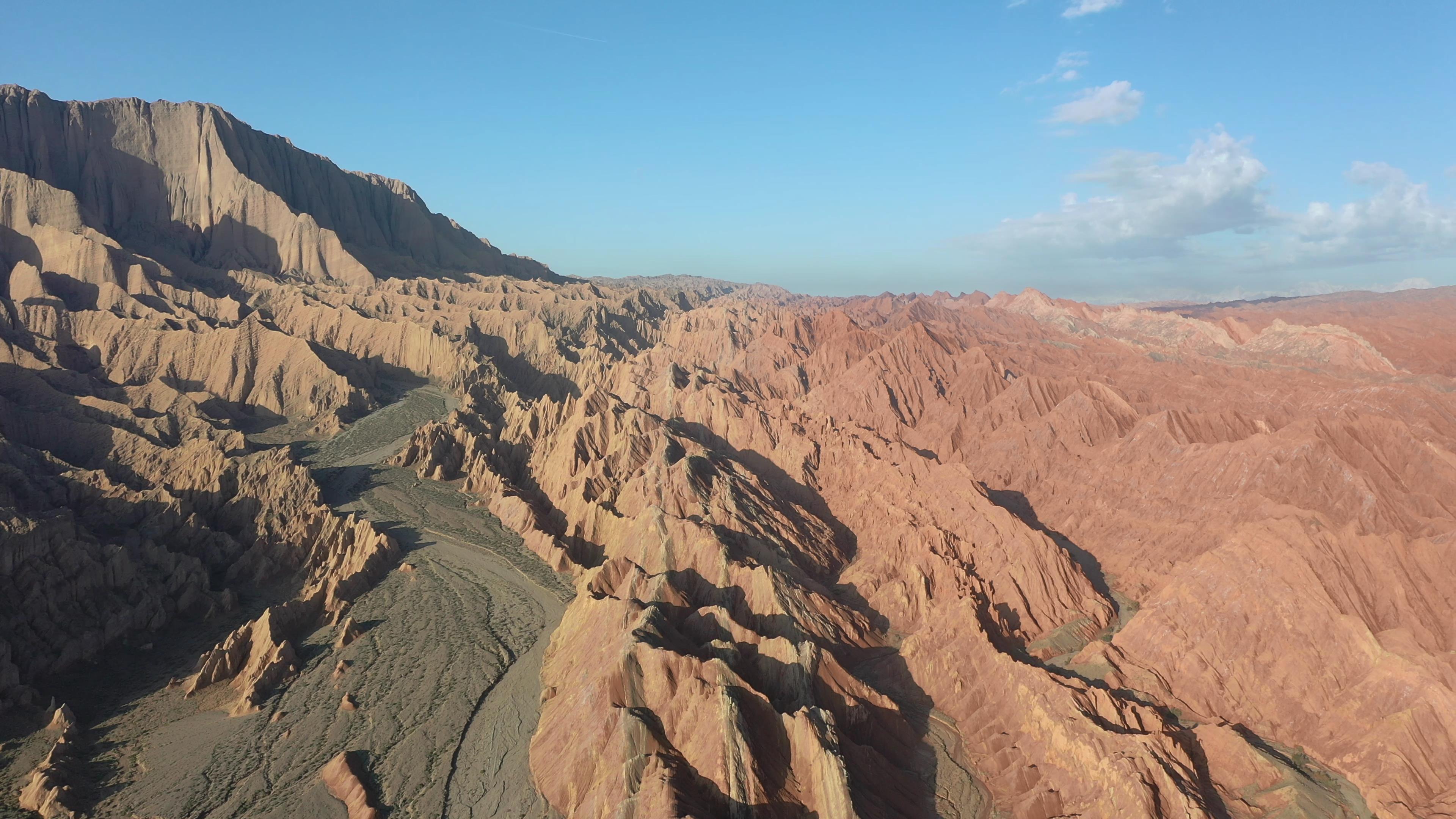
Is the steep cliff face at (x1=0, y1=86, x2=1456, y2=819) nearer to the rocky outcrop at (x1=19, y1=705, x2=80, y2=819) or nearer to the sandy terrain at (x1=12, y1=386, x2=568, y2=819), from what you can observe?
the rocky outcrop at (x1=19, y1=705, x2=80, y2=819)

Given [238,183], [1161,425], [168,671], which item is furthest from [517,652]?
[238,183]

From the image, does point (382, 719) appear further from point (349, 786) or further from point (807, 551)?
point (807, 551)

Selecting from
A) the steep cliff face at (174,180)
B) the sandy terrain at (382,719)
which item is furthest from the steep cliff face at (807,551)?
the steep cliff face at (174,180)

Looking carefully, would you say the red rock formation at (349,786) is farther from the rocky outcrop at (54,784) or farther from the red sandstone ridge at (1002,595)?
the rocky outcrop at (54,784)

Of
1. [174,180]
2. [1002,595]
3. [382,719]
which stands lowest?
[1002,595]

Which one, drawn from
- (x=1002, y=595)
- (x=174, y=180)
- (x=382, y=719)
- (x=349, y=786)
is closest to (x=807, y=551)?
(x=1002, y=595)

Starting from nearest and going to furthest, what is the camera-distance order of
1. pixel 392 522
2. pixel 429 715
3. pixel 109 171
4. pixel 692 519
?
pixel 429 715
pixel 692 519
pixel 392 522
pixel 109 171

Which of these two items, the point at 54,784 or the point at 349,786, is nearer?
the point at 54,784

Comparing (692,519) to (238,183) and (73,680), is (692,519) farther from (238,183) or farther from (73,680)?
(238,183)
